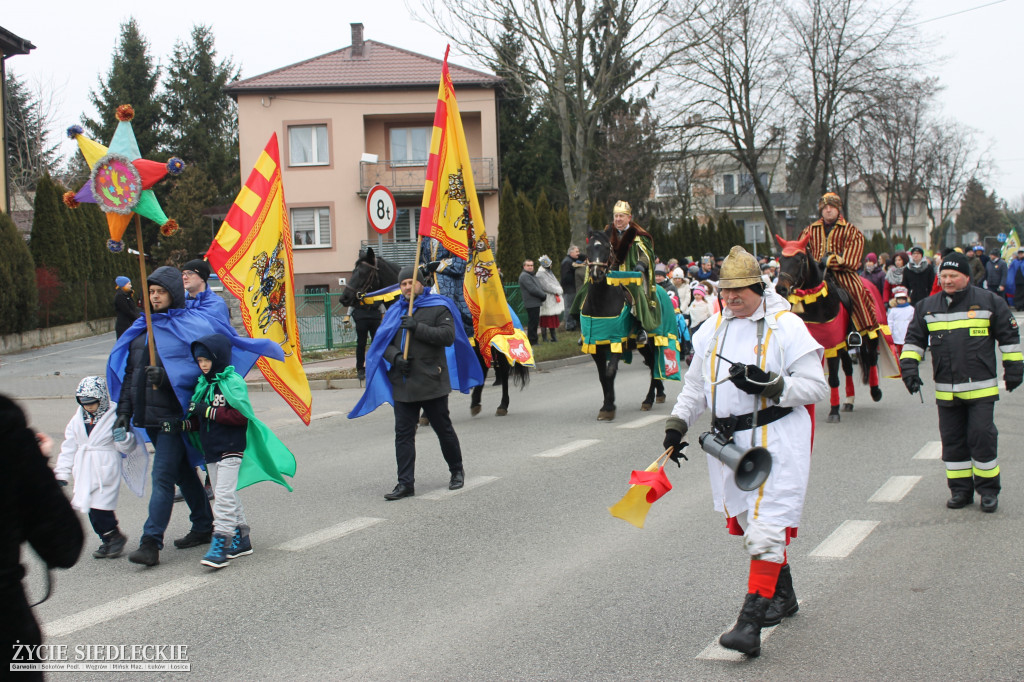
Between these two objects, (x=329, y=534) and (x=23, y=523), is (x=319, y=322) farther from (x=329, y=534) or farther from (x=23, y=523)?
(x=23, y=523)

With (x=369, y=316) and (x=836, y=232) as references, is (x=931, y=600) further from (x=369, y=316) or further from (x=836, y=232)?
(x=369, y=316)

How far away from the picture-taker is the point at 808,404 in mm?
4602

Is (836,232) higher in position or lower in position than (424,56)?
lower

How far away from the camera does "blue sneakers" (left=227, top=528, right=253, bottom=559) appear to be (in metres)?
6.25

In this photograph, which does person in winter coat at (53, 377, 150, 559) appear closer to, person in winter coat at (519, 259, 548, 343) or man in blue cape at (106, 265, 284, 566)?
man in blue cape at (106, 265, 284, 566)

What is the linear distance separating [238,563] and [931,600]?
13.0 feet

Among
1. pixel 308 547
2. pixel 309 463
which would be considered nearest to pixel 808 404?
pixel 308 547

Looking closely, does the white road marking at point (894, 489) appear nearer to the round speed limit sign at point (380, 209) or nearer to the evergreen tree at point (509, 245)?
the round speed limit sign at point (380, 209)

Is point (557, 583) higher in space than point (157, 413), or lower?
lower

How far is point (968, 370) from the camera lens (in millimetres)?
7012

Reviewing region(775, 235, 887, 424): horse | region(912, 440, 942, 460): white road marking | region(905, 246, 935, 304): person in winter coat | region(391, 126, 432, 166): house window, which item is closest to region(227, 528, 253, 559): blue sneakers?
region(912, 440, 942, 460): white road marking

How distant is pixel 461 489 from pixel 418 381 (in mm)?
970

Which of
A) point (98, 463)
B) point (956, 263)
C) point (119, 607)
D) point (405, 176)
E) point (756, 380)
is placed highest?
point (405, 176)

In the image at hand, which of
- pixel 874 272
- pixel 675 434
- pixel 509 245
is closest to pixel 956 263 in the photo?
pixel 675 434
